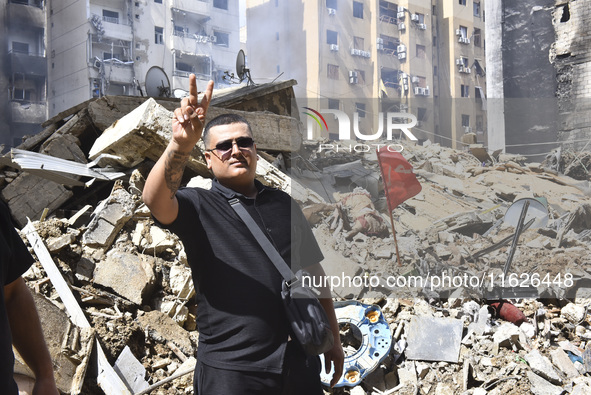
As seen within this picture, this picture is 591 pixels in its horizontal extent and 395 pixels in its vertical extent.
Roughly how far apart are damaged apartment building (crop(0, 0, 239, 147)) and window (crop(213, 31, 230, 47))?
2.18 metres

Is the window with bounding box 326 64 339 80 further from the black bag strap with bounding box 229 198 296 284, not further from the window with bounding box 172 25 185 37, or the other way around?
the black bag strap with bounding box 229 198 296 284

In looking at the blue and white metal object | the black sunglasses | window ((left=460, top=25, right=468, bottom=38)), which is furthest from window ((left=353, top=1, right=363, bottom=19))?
the black sunglasses

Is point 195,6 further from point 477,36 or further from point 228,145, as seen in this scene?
point 228,145

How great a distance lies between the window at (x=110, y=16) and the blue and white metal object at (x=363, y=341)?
29982mm

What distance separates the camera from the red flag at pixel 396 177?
4.41 meters

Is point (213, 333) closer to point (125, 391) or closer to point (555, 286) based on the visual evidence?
point (125, 391)

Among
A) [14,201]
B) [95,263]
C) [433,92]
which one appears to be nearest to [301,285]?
[95,263]

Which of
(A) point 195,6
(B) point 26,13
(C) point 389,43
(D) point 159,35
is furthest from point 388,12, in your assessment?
(B) point 26,13

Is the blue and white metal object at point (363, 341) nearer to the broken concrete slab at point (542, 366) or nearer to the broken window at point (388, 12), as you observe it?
the broken concrete slab at point (542, 366)

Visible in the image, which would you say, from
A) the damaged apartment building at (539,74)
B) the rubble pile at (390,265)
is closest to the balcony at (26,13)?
the damaged apartment building at (539,74)

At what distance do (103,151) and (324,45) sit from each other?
25069 millimetres

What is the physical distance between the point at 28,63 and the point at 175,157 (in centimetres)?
3228

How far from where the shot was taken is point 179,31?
33500mm

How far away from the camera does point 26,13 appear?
29.9 metres
